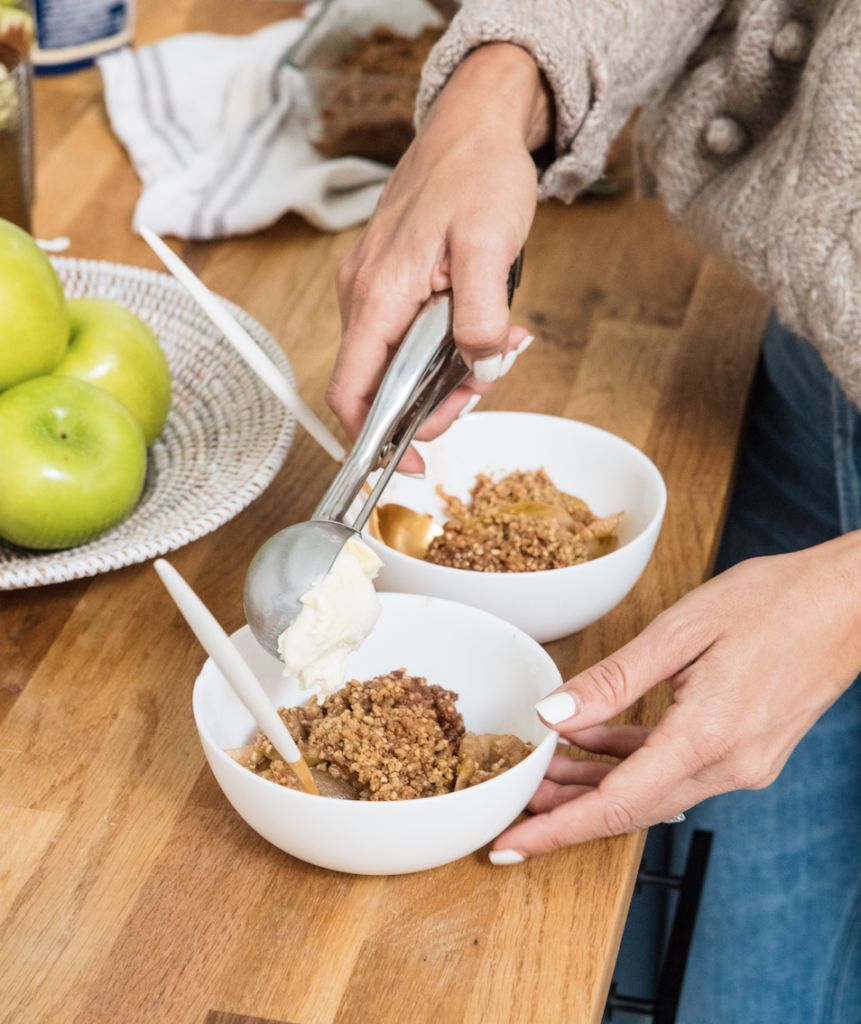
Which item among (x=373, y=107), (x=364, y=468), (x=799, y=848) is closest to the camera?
(x=364, y=468)

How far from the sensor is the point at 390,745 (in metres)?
0.60

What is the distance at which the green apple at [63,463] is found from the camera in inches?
27.6

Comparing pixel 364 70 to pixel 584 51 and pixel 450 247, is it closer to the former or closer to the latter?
pixel 584 51

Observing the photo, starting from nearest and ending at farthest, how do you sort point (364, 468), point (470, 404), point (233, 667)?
point (233, 667), point (364, 468), point (470, 404)

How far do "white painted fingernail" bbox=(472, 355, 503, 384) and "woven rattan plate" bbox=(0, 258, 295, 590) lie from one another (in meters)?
0.16

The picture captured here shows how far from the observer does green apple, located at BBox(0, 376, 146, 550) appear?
0.70 m

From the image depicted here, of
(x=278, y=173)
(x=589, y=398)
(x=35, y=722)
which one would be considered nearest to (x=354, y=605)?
(x=35, y=722)

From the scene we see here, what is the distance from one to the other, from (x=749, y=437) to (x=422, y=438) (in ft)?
1.59

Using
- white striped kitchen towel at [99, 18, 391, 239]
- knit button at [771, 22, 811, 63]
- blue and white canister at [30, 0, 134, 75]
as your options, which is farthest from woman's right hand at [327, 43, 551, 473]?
blue and white canister at [30, 0, 134, 75]

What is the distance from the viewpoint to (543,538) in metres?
0.74

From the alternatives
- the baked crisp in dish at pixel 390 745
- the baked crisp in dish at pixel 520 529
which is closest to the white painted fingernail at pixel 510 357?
the baked crisp in dish at pixel 520 529

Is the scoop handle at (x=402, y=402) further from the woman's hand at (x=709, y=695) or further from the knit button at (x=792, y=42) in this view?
the knit button at (x=792, y=42)

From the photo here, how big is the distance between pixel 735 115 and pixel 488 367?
1.24 feet

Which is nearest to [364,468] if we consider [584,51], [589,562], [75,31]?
[589,562]
